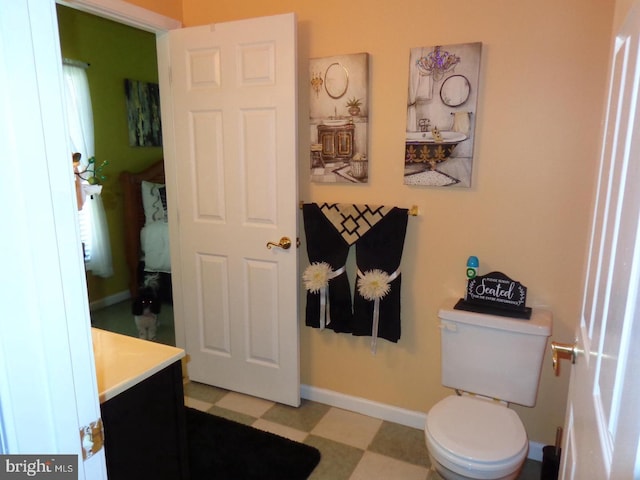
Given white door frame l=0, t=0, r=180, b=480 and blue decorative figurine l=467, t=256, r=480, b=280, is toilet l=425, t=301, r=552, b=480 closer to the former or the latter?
blue decorative figurine l=467, t=256, r=480, b=280

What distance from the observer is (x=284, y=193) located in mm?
2154

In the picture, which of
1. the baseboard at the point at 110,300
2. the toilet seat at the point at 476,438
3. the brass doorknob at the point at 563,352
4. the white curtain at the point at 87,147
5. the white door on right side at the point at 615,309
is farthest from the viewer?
the baseboard at the point at 110,300

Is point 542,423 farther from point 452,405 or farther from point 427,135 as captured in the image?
point 427,135

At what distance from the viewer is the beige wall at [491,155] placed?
65.7 inches

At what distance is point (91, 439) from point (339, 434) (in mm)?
1643

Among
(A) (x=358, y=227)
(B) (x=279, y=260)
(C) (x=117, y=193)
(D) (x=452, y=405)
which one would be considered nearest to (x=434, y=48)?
(A) (x=358, y=227)

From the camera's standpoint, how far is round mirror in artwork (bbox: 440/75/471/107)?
5.96 feet

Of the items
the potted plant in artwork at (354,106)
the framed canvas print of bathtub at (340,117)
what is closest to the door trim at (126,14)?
the framed canvas print of bathtub at (340,117)

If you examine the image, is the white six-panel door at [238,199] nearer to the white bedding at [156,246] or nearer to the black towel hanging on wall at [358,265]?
the black towel hanging on wall at [358,265]

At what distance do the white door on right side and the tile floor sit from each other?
106 cm

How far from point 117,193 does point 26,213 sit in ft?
11.7

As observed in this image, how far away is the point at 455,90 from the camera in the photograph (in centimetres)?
183

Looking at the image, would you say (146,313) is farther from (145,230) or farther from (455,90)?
(455,90)

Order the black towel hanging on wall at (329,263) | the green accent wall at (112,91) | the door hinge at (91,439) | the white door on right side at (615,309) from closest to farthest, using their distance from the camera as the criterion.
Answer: the white door on right side at (615,309) < the door hinge at (91,439) < the black towel hanging on wall at (329,263) < the green accent wall at (112,91)
